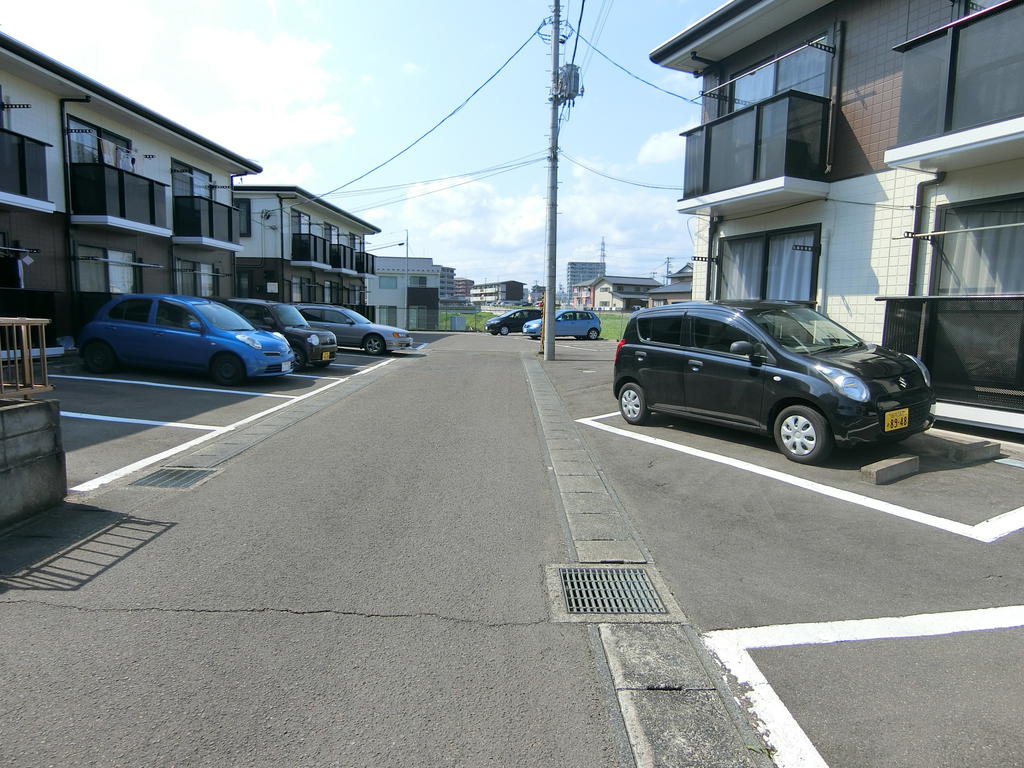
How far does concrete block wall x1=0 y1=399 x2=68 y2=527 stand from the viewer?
13.9 feet

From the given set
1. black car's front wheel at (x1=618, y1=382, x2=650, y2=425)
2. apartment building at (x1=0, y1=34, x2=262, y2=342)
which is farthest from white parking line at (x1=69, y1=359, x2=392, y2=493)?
black car's front wheel at (x1=618, y1=382, x2=650, y2=425)

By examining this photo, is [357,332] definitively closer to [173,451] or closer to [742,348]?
[173,451]

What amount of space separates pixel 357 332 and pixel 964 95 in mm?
16303

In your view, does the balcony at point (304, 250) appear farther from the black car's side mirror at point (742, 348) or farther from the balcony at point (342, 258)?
the black car's side mirror at point (742, 348)

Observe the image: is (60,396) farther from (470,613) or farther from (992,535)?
(992,535)

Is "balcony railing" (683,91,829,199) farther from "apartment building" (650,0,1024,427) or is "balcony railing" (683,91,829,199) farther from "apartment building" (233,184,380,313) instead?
"apartment building" (233,184,380,313)

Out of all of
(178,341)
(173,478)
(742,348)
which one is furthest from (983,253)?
(178,341)

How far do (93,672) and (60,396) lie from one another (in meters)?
8.40

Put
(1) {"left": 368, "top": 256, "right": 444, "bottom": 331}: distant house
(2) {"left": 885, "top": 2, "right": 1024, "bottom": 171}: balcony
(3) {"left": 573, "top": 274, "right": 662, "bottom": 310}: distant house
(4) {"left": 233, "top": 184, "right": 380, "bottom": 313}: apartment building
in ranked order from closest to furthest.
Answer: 1. (2) {"left": 885, "top": 2, "right": 1024, "bottom": 171}: balcony
2. (4) {"left": 233, "top": 184, "right": 380, "bottom": 313}: apartment building
3. (1) {"left": 368, "top": 256, "right": 444, "bottom": 331}: distant house
4. (3) {"left": 573, "top": 274, "right": 662, "bottom": 310}: distant house

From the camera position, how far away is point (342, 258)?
32.4 m

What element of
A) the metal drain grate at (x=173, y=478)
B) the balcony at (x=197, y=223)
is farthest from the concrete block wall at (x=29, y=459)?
the balcony at (x=197, y=223)

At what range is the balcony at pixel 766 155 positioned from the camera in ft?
33.6

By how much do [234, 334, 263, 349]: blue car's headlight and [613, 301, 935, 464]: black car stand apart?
686cm

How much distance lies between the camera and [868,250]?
32.0 feet
